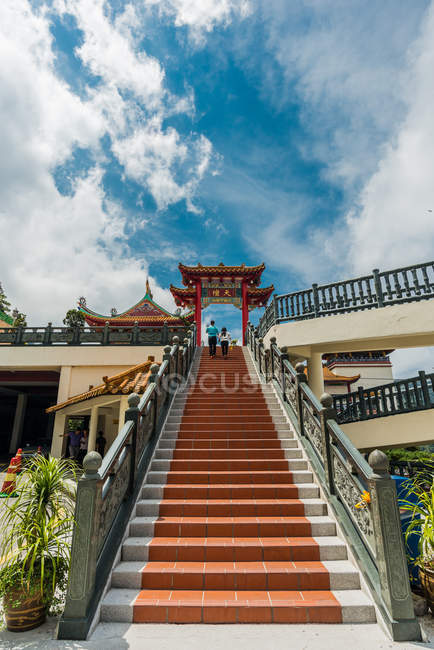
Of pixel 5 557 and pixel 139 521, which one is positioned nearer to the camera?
pixel 5 557

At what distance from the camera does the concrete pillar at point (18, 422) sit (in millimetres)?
17172

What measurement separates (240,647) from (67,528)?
1.78 m

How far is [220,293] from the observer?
707 inches

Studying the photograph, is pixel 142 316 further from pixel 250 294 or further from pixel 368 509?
pixel 368 509

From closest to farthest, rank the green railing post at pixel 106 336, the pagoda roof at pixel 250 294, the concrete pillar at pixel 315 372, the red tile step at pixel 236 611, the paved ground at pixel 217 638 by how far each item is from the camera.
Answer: the paved ground at pixel 217 638, the red tile step at pixel 236 611, the concrete pillar at pixel 315 372, the green railing post at pixel 106 336, the pagoda roof at pixel 250 294

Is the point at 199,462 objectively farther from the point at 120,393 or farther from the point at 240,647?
the point at 120,393

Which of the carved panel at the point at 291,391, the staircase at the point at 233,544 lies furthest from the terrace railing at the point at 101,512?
the carved panel at the point at 291,391

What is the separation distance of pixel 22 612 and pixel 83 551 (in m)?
0.64

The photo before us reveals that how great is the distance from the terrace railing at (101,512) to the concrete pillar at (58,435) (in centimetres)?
880

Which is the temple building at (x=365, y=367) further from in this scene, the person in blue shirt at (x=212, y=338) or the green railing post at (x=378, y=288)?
the green railing post at (x=378, y=288)

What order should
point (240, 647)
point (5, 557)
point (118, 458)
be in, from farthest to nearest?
point (118, 458), point (5, 557), point (240, 647)

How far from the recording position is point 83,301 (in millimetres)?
19406

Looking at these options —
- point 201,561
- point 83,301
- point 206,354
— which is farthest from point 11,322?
point 201,561

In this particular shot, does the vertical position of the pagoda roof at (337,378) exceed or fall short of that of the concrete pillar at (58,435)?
it exceeds it
